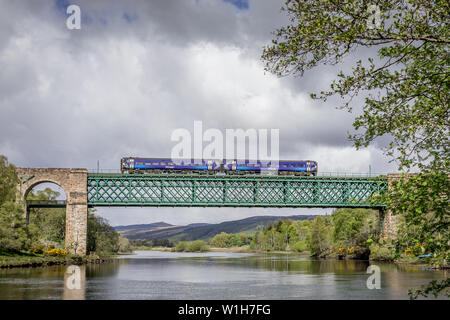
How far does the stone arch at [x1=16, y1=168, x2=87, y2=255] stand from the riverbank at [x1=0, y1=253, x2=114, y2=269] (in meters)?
2.65

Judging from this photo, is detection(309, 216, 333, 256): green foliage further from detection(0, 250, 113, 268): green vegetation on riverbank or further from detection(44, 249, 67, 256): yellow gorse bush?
detection(44, 249, 67, 256): yellow gorse bush

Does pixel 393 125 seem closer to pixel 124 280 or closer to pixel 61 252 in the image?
pixel 124 280

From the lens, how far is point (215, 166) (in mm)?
74062

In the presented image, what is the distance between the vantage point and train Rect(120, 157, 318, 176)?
72.1m

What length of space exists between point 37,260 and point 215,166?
95.0ft

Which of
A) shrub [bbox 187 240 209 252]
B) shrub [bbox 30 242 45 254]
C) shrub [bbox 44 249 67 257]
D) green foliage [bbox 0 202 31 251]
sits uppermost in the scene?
green foliage [bbox 0 202 31 251]

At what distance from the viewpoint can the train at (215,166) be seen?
237 ft

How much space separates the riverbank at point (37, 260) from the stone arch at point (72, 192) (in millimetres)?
2653

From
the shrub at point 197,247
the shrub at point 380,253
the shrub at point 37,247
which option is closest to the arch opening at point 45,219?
the shrub at point 37,247

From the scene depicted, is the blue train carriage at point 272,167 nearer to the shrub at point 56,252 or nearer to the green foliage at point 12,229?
the shrub at point 56,252

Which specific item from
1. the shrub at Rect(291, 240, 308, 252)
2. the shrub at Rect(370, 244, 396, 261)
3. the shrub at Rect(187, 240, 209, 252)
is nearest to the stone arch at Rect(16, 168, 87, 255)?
the shrub at Rect(370, 244, 396, 261)

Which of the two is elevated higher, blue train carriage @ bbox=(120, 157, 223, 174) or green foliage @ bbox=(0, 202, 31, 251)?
blue train carriage @ bbox=(120, 157, 223, 174)

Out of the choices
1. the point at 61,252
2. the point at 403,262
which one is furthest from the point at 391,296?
the point at 61,252
